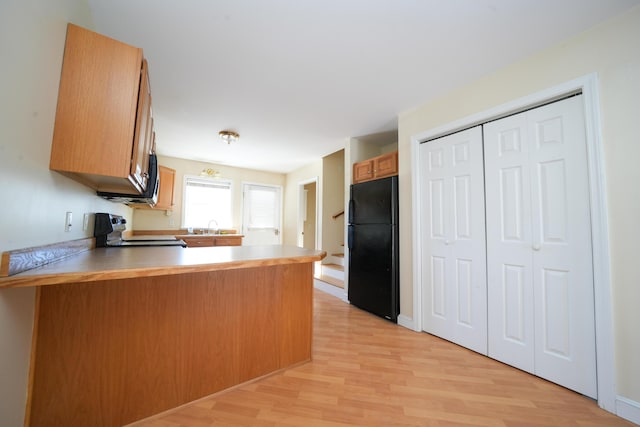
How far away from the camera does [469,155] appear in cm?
219

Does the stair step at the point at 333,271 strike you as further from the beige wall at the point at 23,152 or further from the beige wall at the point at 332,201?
the beige wall at the point at 23,152

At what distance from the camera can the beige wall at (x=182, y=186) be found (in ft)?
14.7

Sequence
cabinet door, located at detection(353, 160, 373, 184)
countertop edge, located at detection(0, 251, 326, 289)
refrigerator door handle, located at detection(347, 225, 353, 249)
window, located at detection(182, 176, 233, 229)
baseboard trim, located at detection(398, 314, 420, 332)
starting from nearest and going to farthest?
countertop edge, located at detection(0, 251, 326, 289) → baseboard trim, located at detection(398, 314, 420, 332) → cabinet door, located at detection(353, 160, 373, 184) → refrigerator door handle, located at detection(347, 225, 353, 249) → window, located at detection(182, 176, 233, 229)

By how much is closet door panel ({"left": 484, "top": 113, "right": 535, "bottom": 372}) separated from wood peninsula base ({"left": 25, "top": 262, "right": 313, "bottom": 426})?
5.53 feet

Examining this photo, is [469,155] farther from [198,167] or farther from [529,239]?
[198,167]

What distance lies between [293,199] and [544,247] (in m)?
4.62

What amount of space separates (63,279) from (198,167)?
15.1ft

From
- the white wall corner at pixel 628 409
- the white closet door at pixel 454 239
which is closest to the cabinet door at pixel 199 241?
the white closet door at pixel 454 239

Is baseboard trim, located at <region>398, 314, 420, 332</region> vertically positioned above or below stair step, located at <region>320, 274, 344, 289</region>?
below

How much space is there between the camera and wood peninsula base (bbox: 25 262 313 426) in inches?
44.1

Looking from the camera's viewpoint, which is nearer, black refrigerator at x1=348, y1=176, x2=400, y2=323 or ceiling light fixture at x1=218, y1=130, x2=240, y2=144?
black refrigerator at x1=348, y1=176, x2=400, y2=323

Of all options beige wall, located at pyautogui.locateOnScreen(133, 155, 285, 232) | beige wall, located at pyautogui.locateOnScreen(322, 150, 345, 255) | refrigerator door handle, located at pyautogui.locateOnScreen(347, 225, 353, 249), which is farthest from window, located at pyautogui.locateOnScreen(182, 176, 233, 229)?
refrigerator door handle, located at pyautogui.locateOnScreen(347, 225, 353, 249)

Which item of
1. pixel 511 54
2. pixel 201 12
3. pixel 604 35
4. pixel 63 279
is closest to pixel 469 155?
pixel 511 54

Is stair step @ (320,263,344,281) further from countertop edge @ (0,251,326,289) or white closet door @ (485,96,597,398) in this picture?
countertop edge @ (0,251,326,289)
